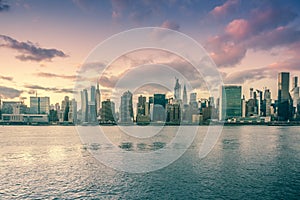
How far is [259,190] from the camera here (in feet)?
123

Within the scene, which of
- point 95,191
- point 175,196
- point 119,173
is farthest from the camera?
point 119,173

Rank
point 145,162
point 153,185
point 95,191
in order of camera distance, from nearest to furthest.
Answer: point 95,191 < point 153,185 < point 145,162

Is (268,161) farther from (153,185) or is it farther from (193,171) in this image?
(153,185)

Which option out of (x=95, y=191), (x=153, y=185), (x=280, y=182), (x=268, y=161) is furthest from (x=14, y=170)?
(x=268, y=161)

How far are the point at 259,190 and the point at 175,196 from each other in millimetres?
12179

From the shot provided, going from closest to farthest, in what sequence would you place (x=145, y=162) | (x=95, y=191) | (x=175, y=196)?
(x=175, y=196) < (x=95, y=191) < (x=145, y=162)

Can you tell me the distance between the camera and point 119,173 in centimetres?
4850

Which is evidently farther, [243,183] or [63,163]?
[63,163]

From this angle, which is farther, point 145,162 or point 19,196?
point 145,162

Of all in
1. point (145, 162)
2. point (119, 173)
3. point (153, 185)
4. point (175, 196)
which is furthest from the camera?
point (145, 162)

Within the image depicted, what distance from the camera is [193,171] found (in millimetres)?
49688

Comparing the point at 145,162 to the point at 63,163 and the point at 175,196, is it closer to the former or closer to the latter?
the point at 63,163

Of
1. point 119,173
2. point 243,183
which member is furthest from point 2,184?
point 243,183

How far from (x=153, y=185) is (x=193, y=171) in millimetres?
11958
